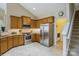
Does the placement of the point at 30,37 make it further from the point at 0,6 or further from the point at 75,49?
the point at 75,49

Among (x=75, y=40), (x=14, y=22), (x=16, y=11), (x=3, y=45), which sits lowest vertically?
(x=3, y=45)

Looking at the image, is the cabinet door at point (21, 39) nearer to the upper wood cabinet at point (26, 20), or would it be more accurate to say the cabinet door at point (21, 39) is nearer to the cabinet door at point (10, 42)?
the cabinet door at point (10, 42)

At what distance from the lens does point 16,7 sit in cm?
684

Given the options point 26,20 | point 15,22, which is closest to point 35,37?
point 26,20

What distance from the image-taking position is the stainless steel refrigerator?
6.32 metres

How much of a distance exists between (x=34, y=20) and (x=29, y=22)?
64 centimetres

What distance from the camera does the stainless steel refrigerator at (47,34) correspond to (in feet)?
20.7

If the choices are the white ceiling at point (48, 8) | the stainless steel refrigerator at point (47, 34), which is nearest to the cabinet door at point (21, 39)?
the stainless steel refrigerator at point (47, 34)

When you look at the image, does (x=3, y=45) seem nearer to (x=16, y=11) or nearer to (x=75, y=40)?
(x=16, y=11)

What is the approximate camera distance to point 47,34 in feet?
21.0

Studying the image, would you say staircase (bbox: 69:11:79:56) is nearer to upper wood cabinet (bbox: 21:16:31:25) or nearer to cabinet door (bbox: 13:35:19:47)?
cabinet door (bbox: 13:35:19:47)

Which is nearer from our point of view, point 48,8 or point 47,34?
point 48,8

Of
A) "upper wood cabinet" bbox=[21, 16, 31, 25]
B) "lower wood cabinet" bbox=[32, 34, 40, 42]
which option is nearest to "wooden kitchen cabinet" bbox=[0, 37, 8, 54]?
"upper wood cabinet" bbox=[21, 16, 31, 25]

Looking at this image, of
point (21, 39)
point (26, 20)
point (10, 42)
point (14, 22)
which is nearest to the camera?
point (10, 42)
